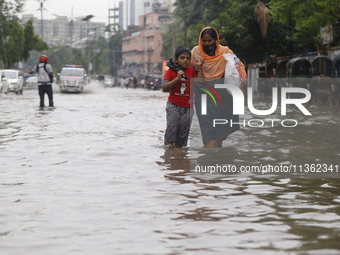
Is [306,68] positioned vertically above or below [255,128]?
above

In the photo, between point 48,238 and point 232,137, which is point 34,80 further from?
point 48,238

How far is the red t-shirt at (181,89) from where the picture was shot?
816cm

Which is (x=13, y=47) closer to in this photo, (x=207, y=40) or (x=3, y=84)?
(x=3, y=84)

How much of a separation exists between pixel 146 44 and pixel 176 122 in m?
127

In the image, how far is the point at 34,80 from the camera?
96.1 m

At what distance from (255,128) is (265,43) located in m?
25.4

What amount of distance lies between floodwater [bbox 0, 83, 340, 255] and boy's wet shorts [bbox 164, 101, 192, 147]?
229 mm

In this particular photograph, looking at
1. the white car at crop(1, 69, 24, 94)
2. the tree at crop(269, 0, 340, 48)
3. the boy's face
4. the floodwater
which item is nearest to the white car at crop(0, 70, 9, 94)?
the white car at crop(1, 69, 24, 94)

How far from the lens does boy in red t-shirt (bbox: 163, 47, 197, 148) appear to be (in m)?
8.07

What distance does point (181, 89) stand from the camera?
837 cm

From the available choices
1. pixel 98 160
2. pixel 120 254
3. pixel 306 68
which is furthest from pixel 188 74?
pixel 306 68

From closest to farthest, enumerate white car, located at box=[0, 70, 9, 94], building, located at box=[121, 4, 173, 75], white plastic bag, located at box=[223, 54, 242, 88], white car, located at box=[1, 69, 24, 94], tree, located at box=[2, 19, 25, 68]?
white plastic bag, located at box=[223, 54, 242, 88] < white car, located at box=[0, 70, 9, 94] < white car, located at box=[1, 69, 24, 94] < tree, located at box=[2, 19, 25, 68] < building, located at box=[121, 4, 173, 75]

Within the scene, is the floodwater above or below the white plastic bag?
below

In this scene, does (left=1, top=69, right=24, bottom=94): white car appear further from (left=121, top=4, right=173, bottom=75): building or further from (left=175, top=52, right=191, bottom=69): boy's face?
(left=121, top=4, right=173, bottom=75): building
